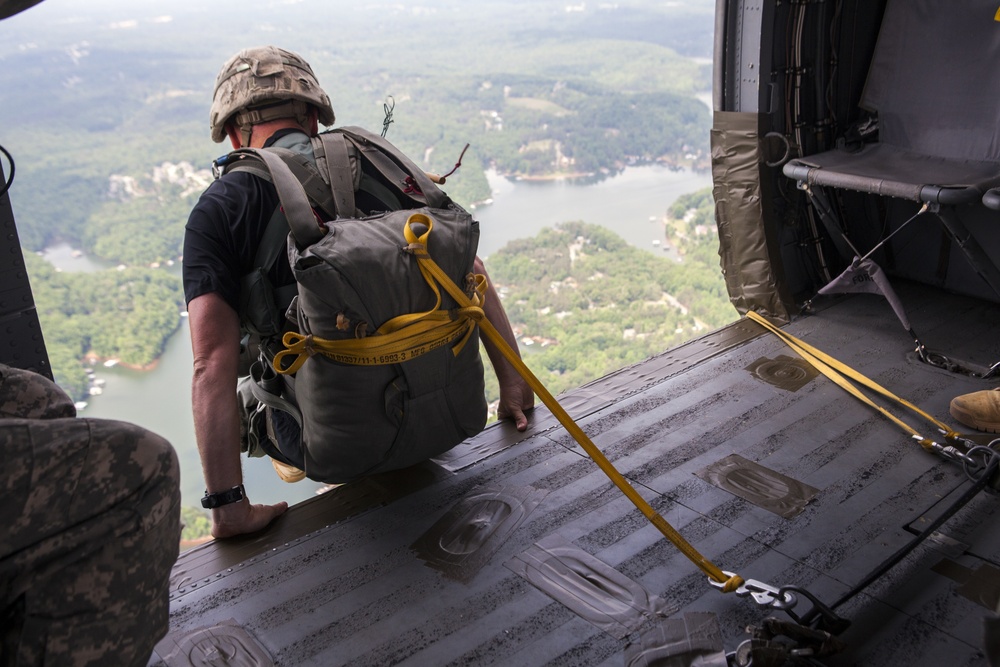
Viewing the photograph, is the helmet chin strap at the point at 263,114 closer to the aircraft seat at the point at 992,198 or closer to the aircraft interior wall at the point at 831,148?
the aircraft interior wall at the point at 831,148

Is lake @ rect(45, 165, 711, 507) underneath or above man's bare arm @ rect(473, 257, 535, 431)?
underneath

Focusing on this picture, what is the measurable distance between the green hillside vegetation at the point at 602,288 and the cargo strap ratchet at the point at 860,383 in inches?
834

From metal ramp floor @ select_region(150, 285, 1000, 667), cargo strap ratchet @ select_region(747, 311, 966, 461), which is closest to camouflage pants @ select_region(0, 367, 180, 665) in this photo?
metal ramp floor @ select_region(150, 285, 1000, 667)

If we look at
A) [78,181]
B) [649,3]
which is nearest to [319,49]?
[78,181]

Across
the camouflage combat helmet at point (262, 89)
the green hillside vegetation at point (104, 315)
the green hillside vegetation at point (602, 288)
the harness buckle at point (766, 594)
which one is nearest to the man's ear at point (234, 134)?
the camouflage combat helmet at point (262, 89)

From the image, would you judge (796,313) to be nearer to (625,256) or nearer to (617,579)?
(617,579)

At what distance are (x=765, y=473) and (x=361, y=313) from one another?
1.48 metres

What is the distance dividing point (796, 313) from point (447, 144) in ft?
63.3

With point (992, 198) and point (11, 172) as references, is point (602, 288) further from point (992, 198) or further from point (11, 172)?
point (11, 172)

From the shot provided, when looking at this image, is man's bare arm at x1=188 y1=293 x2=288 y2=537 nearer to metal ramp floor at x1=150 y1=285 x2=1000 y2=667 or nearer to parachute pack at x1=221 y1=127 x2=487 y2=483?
parachute pack at x1=221 y1=127 x2=487 y2=483

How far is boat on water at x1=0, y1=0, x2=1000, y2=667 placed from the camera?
1896mm

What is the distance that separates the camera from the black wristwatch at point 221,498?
7.22ft

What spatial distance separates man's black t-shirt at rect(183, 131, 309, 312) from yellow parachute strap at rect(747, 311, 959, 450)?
2.21 metres

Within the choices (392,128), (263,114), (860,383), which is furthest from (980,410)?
(392,128)
